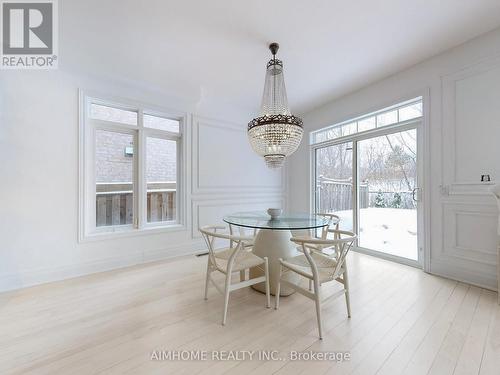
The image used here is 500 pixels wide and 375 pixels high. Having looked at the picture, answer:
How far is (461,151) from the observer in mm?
2637

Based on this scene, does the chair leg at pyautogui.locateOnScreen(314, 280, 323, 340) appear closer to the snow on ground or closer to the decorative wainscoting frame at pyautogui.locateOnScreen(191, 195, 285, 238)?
the snow on ground

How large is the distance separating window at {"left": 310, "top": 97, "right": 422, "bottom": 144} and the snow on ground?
4.32 ft

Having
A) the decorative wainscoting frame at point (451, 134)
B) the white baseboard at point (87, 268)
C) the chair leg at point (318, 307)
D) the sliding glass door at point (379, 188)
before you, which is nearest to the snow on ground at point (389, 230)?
the sliding glass door at point (379, 188)

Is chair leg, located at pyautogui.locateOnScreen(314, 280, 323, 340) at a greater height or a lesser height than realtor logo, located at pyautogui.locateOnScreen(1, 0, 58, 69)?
lesser

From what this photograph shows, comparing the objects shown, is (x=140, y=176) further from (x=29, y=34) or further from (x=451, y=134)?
(x=451, y=134)

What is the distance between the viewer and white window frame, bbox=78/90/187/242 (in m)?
2.96

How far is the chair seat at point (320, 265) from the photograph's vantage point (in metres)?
1.80

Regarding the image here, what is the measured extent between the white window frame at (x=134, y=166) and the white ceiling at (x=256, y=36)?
39 cm

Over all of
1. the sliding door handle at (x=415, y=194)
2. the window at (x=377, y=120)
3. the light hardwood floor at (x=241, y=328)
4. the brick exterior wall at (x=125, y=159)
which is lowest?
the light hardwood floor at (x=241, y=328)

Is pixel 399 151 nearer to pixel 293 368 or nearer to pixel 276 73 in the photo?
pixel 276 73

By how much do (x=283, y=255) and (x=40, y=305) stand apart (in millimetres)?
2377

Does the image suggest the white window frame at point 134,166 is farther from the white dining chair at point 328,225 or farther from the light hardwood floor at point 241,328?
the white dining chair at point 328,225

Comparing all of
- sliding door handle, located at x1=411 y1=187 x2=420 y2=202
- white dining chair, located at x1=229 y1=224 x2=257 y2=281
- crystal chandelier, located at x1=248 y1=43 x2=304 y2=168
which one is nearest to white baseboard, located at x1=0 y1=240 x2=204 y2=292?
white dining chair, located at x1=229 y1=224 x2=257 y2=281

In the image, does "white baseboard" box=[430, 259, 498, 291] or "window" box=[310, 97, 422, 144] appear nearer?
"white baseboard" box=[430, 259, 498, 291]
